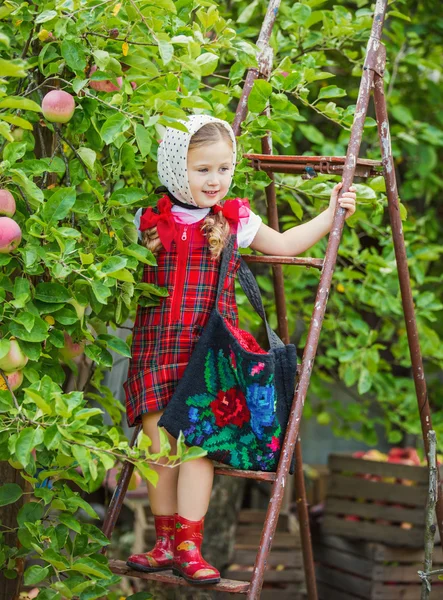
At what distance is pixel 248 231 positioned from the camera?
7.85 feet

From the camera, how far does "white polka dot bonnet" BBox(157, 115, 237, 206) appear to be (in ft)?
7.24

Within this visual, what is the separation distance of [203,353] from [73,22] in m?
0.85

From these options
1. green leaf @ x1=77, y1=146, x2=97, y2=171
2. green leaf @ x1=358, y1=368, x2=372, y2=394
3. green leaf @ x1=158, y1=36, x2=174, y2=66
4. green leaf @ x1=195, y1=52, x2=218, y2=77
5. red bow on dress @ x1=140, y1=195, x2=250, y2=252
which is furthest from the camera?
green leaf @ x1=358, y1=368, x2=372, y2=394

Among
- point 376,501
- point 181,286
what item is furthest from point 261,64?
point 376,501

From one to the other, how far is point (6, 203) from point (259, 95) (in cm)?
92

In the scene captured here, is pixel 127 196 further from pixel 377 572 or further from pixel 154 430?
pixel 377 572

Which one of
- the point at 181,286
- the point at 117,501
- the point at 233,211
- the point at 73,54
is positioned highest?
the point at 73,54

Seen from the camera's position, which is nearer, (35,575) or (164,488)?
(35,575)

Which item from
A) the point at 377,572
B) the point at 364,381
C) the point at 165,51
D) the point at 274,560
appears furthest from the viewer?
the point at 274,560

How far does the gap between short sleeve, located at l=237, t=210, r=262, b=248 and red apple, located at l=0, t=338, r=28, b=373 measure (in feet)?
2.32

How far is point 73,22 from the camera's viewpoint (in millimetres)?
2061

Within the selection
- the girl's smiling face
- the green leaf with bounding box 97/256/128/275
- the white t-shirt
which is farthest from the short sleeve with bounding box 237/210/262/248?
the green leaf with bounding box 97/256/128/275

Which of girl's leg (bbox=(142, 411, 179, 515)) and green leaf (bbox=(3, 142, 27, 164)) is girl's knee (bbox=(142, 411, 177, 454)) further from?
green leaf (bbox=(3, 142, 27, 164))

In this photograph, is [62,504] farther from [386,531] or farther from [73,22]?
[386,531]
